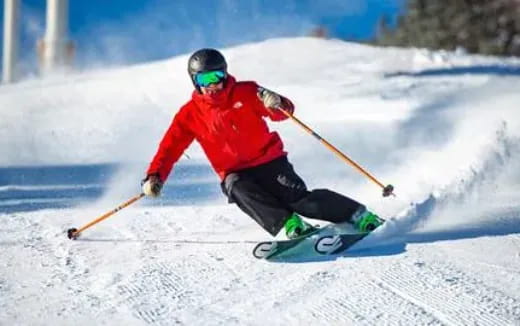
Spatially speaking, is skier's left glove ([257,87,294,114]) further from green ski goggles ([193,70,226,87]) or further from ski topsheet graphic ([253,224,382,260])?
ski topsheet graphic ([253,224,382,260])

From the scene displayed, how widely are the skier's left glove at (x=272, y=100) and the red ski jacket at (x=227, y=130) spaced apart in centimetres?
1

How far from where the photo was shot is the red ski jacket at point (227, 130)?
4594 millimetres

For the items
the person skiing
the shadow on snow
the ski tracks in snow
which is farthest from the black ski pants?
the shadow on snow

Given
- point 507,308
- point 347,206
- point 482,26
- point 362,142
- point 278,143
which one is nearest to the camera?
point 507,308

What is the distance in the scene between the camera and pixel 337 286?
11.6 ft

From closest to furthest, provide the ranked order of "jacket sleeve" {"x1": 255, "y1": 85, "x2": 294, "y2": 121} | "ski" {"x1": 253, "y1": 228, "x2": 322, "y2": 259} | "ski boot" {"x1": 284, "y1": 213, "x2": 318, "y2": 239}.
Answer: "ski" {"x1": 253, "y1": 228, "x2": 322, "y2": 259}
"ski boot" {"x1": 284, "y1": 213, "x2": 318, "y2": 239}
"jacket sleeve" {"x1": 255, "y1": 85, "x2": 294, "y2": 121}

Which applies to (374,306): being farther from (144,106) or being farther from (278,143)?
(144,106)

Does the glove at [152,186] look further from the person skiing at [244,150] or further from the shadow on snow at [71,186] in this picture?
the shadow on snow at [71,186]

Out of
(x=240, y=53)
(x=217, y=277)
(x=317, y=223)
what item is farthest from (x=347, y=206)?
(x=240, y=53)

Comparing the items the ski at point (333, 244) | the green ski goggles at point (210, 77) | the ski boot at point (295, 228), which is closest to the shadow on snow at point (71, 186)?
the green ski goggles at point (210, 77)

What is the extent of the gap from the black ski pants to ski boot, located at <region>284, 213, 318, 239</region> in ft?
0.13

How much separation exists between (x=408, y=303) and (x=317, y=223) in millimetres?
1722

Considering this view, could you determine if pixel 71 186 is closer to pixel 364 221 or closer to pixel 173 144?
pixel 173 144

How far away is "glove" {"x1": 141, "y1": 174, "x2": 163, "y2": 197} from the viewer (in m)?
4.51
